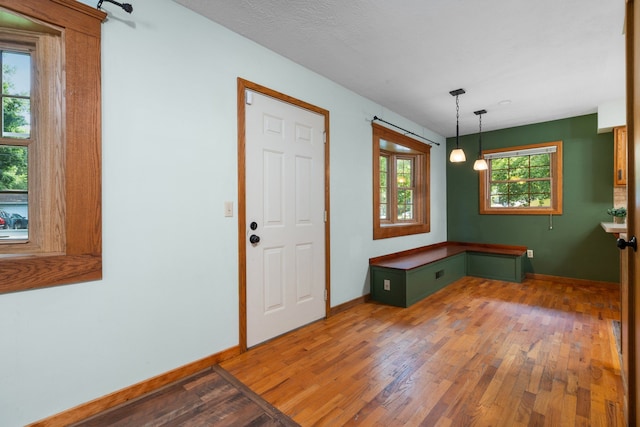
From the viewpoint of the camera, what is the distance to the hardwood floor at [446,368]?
1.69 meters

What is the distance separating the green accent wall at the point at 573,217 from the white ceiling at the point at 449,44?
0.79 metres

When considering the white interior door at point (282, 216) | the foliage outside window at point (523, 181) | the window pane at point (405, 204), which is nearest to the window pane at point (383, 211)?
the window pane at point (405, 204)

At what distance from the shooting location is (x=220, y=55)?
7.55ft

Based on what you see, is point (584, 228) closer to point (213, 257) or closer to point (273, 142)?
point (273, 142)

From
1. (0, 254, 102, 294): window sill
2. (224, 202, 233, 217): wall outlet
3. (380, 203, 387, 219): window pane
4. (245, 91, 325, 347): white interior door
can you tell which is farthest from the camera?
(380, 203, 387, 219): window pane

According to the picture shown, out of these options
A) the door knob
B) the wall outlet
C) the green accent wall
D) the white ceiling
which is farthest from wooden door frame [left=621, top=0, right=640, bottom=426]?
the green accent wall

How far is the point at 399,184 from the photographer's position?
5.00 metres

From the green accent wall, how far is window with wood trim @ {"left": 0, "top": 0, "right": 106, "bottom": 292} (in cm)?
565

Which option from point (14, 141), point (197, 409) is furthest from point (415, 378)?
point (14, 141)

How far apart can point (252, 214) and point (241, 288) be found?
0.61 meters

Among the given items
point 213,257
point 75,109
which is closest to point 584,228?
point 213,257

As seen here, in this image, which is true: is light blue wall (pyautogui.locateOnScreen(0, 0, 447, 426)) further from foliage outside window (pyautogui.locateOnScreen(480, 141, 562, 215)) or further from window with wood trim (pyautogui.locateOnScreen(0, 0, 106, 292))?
foliage outside window (pyautogui.locateOnScreen(480, 141, 562, 215))

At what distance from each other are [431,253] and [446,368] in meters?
2.71

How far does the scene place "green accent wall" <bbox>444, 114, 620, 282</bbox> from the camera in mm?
4301
